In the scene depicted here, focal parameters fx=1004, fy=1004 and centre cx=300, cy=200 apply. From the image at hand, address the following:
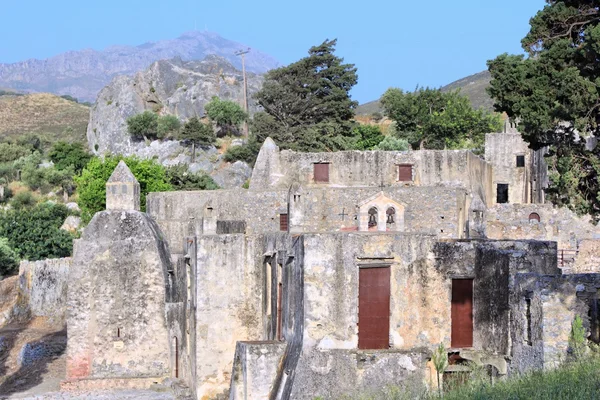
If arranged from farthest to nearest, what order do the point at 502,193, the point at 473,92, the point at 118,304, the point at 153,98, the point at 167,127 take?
the point at 473,92 < the point at 153,98 < the point at 167,127 < the point at 502,193 < the point at 118,304

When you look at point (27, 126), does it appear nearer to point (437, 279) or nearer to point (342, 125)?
point (342, 125)

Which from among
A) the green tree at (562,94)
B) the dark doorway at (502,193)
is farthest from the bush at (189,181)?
the green tree at (562,94)

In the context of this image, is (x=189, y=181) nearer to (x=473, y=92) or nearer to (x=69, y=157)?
(x=69, y=157)

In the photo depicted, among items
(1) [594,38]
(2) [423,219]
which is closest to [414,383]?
(1) [594,38]

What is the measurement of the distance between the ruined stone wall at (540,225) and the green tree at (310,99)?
21461mm

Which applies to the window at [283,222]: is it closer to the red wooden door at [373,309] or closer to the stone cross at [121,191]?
the stone cross at [121,191]

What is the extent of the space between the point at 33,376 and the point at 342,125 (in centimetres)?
3263

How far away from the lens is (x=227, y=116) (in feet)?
246

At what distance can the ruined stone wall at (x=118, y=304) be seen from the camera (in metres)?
30.9

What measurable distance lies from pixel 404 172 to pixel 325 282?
21.2 metres

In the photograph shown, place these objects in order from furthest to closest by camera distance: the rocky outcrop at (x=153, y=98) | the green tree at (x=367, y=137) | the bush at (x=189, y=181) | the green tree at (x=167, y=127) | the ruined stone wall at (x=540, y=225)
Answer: the rocky outcrop at (x=153, y=98)
the green tree at (x=167, y=127)
the green tree at (x=367, y=137)
the bush at (x=189, y=181)
the ruined stone wall at (x=540, y=225)

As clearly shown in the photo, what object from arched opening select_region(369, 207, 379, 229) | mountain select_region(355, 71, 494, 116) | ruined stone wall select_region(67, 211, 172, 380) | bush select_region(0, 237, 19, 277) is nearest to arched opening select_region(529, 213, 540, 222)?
arched opening select_region(369, 207, 379, 229)

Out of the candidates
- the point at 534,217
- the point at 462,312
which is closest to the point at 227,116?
the point at 534,217

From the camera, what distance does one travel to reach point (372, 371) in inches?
755
